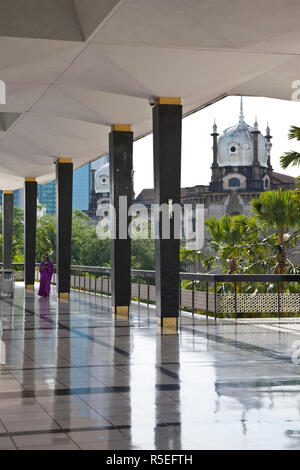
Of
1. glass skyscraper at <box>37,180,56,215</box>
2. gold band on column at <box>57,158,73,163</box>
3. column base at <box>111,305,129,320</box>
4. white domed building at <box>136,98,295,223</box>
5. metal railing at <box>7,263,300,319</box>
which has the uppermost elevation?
glass skyscraper at <box>37,180,56,215</box>

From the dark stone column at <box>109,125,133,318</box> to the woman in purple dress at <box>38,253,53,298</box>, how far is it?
6.78 meters

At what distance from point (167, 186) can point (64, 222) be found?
Answer: 10964 millimetres

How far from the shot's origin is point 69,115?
1784 cm

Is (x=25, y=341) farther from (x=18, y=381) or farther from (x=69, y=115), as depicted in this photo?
(x=69, y=115)

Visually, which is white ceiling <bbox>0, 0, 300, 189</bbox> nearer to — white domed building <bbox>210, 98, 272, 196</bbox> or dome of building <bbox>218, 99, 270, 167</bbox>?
white domed building <bbox>210, 98, 272, 196</bbox>

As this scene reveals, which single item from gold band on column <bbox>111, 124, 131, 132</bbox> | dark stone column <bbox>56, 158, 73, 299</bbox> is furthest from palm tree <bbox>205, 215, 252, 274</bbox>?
gold band on column <bbox>111, 124, 131, 132</bbox>

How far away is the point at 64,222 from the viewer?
25.7 metres

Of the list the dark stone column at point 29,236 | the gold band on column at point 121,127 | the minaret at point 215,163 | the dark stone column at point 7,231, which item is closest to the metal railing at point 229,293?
the gold band on column at point 121,127

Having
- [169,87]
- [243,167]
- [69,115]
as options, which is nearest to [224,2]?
[169,87]

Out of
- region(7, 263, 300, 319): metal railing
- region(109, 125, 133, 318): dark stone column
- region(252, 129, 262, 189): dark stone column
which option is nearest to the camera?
region(7, 263, 300, 319): metal railing

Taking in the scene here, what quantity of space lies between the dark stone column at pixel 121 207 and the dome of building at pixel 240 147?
240 ft

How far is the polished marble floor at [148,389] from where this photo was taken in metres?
5.73

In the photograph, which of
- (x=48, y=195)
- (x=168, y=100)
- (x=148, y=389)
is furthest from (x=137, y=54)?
(x=48, y=195)

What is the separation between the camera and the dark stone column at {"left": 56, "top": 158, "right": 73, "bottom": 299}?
25.2 metres
